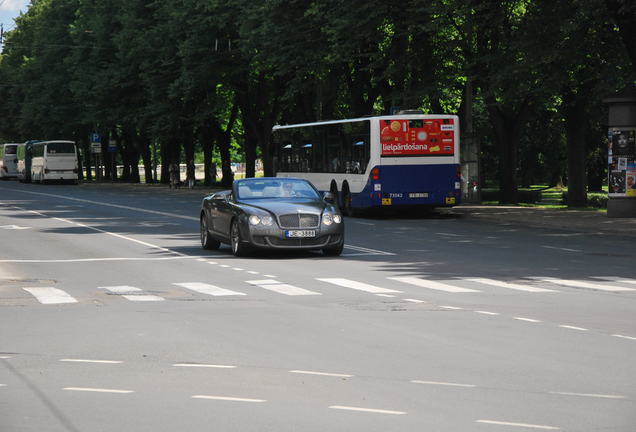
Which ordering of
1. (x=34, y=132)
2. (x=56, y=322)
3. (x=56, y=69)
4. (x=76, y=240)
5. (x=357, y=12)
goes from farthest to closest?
(x=34, y=132) < (x=56, y=69) < (x=357, y=12) < (x=76, y=240) < (x=56, y=322)

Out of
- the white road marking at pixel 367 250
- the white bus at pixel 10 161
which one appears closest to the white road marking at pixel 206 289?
the white road marking at pixel 367 250

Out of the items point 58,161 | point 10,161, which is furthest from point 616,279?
point 10,161

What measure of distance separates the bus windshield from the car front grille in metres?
65.1

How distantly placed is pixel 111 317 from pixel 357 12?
26581 millimetres

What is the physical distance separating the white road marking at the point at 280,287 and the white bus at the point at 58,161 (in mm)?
69129

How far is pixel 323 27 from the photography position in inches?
1594

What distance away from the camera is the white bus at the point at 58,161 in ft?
274

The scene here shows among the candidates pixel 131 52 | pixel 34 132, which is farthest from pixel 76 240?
pixel 34 132

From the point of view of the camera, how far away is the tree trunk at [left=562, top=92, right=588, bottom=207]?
41.2 m

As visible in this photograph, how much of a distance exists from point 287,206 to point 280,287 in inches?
210

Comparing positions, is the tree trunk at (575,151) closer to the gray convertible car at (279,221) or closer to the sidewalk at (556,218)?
the sidewalk at (556,218)

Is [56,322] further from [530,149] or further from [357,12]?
[530,149]

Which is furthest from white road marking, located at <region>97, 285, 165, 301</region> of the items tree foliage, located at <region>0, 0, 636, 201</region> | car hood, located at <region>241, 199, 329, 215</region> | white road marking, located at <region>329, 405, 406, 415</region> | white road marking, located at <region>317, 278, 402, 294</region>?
tree foliage, located at <region>0, 0, 636, 201</region>

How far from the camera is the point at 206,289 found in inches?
609
